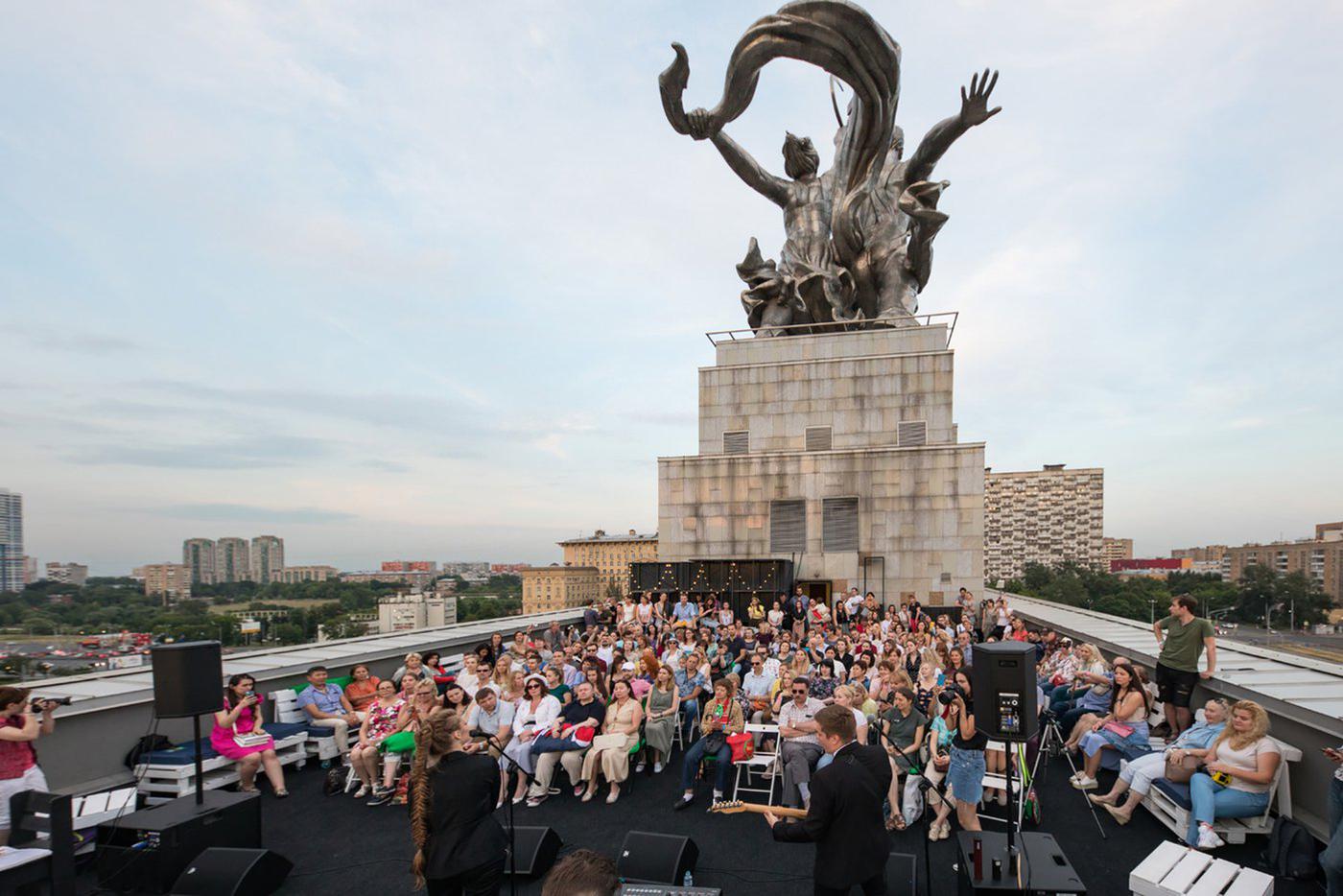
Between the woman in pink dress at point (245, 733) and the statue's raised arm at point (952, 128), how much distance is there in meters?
24.4

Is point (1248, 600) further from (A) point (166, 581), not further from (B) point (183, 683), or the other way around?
(A) point (166, 581)

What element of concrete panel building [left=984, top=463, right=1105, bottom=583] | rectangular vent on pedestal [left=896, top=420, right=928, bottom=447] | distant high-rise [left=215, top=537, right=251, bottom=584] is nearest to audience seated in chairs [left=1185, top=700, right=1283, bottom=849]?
rectangular vent on pedestal [left=896, top=420, right=928, bottom=447]

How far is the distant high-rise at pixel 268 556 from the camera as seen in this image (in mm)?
78375

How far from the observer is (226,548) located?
7519cm

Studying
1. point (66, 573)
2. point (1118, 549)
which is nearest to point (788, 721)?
point (66, 573)

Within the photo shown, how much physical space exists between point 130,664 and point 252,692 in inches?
125

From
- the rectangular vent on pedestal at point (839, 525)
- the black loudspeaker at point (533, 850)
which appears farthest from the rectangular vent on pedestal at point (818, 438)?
the black loudspeaker at point (533, 850)

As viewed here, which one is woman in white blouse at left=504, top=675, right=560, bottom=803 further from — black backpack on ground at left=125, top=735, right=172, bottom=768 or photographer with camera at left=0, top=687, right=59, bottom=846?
photographer with camera at left=0, top=687, right=59, bottom=846

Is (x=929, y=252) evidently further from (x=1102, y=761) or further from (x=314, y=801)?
(x=314, y=801)

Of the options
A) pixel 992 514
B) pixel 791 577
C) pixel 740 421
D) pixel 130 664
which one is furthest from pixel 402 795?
pixel 992 514

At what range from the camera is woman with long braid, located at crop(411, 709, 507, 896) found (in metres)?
4.07

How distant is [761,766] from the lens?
8.54 m

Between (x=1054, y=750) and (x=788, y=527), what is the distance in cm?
1421

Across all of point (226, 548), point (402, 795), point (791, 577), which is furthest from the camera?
point (226, 548)
